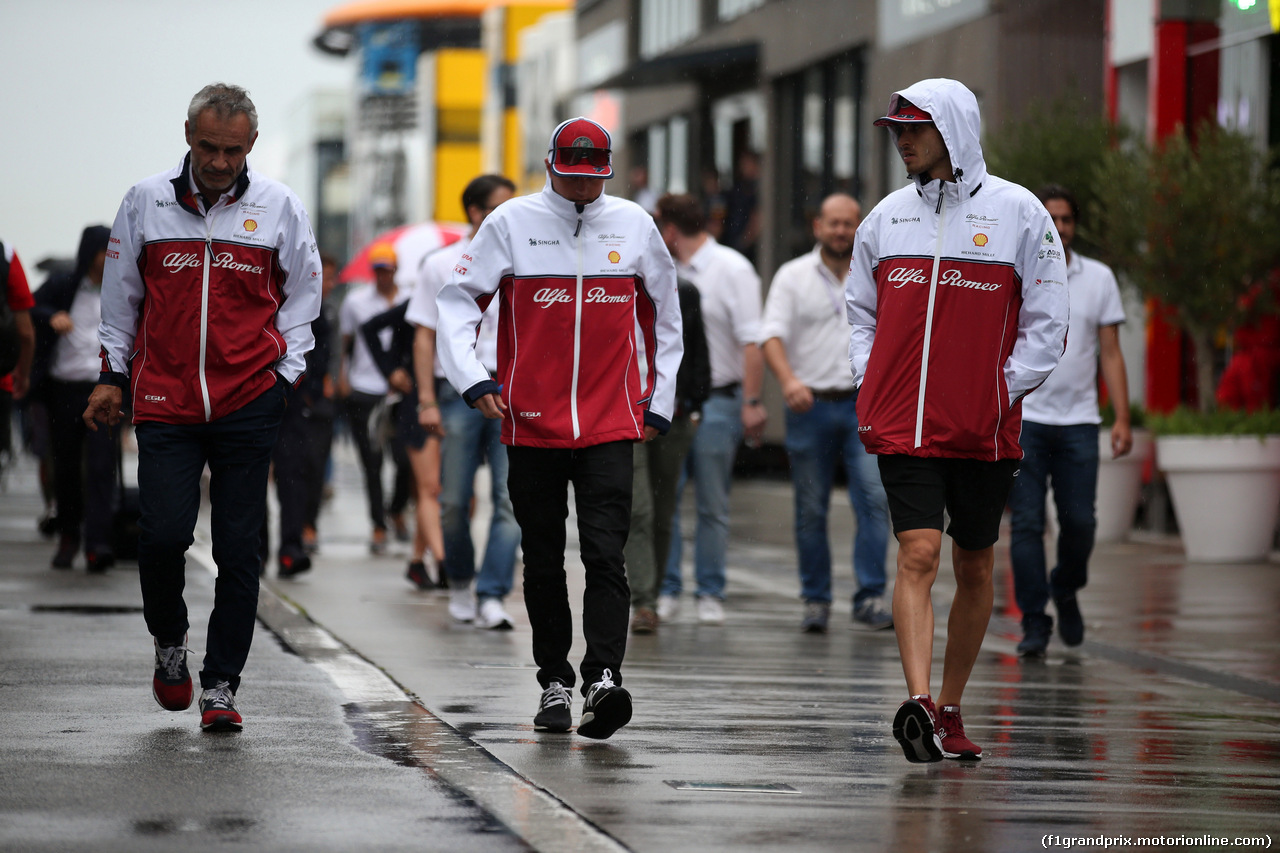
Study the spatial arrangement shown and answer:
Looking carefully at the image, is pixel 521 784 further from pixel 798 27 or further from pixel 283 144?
pixel 283 144

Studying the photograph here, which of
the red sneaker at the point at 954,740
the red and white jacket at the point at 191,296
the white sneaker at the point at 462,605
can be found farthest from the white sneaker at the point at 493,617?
the red sneaker at the point at 954,740

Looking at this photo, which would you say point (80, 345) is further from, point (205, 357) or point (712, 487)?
point (205, 357)

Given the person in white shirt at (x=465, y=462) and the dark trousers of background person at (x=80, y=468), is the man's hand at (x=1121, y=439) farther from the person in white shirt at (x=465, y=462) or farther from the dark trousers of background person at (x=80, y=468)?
the dark trousers of background person at (x=80, y=468)

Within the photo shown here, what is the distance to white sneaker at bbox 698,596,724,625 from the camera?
10.3m

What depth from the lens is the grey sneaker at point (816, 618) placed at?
9.97m

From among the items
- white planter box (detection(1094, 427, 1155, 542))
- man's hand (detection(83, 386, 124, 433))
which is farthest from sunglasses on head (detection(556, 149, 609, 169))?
white planter box (detection(1094, 427, 1155, 542))

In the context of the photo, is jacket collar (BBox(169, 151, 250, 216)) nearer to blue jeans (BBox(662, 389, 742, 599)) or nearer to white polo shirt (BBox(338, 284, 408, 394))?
blue jeans (BBox(662, 389, 742, 599))

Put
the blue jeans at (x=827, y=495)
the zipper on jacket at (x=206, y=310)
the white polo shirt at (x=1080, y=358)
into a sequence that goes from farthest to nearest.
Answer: the blue jeans at (x=827, y=495) → the white polo shirt at (x=1080, y=358) → the zipper on jacket at (x=206, y=310)

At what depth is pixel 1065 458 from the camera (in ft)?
29.5

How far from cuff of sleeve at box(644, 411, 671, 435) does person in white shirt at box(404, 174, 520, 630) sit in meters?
2.88

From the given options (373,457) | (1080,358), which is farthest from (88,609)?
(373,457)

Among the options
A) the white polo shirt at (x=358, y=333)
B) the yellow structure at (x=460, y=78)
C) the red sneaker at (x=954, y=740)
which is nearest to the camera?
the red sneaker at (x=954, y=740)

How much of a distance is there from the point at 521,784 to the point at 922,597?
4.61 ft

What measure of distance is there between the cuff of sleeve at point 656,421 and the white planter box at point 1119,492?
8850mm
